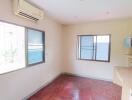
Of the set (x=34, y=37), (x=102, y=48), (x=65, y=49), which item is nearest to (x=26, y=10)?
(x=34, y=37)

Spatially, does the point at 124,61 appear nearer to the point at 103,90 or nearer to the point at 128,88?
the point at 103,90

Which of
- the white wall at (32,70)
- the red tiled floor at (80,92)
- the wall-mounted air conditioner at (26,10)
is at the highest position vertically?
the wall-mounted air conditioner at (26,10)

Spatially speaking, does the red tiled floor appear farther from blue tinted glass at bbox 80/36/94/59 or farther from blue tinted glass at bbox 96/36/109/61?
blue tinted glass at bbox 80/36/94/59

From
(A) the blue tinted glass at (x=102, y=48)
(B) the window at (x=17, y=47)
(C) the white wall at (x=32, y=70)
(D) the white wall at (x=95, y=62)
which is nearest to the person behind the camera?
(C) the white wall at (x=32, y=70)

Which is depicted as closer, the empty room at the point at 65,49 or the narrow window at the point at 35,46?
the empty room at the point at 65,49

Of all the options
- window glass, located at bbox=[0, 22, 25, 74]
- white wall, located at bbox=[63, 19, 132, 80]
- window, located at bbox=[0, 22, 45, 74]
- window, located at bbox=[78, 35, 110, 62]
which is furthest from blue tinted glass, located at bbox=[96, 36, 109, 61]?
window glass, located at bbox=[0, 22, 25, 74]

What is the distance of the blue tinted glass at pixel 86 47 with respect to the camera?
14.9 feet

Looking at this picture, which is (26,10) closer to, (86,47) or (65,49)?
(65,49)

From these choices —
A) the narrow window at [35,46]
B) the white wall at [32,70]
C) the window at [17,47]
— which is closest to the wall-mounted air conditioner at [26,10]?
the white wall at [32,70]

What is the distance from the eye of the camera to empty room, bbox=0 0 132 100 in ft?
7.45

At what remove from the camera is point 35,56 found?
3160mm

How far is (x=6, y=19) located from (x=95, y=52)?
353 centimetres

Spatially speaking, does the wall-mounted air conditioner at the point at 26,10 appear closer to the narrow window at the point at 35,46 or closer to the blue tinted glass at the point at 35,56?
the narrow window at the point at 35,46

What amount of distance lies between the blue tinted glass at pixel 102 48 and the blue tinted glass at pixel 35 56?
96.3 inches
